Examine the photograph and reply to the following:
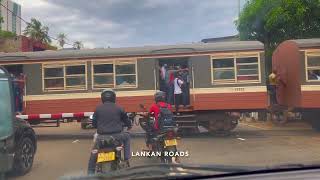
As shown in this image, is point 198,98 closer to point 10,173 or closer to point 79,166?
point 79,166

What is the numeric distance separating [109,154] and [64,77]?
30.6 feet

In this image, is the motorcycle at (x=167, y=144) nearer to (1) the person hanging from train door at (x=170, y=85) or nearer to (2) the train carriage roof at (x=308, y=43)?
(1) the person hanging from train door at (x=170, y=85)

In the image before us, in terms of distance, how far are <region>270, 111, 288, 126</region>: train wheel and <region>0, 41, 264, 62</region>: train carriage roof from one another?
3.61 meters

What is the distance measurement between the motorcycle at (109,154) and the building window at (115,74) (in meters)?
8.38

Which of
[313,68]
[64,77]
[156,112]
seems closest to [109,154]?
[156,112]

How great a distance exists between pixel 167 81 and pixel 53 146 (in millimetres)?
4106

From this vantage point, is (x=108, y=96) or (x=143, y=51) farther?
(x=143, y=51)

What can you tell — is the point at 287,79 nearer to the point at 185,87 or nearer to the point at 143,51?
the point at 185,87

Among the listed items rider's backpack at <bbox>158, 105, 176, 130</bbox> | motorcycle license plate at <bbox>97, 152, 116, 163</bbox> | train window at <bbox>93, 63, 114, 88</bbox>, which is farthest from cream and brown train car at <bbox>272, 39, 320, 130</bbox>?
motorcycle license plate at <bbox>97, 152, 116, 163</bbox>

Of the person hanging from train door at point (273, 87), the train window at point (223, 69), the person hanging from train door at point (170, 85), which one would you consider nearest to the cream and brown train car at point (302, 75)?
the person hanging from train door at point (273, 87)

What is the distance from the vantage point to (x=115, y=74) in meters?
16.1

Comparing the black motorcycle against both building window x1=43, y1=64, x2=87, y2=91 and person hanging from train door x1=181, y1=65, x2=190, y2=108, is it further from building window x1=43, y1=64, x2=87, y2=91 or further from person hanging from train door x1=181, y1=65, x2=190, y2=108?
building window x1=43, y1=64, x2=87, y2=91

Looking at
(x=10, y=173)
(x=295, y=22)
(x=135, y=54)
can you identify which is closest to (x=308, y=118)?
(x=295, y=22)

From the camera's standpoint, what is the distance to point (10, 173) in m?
9.09
